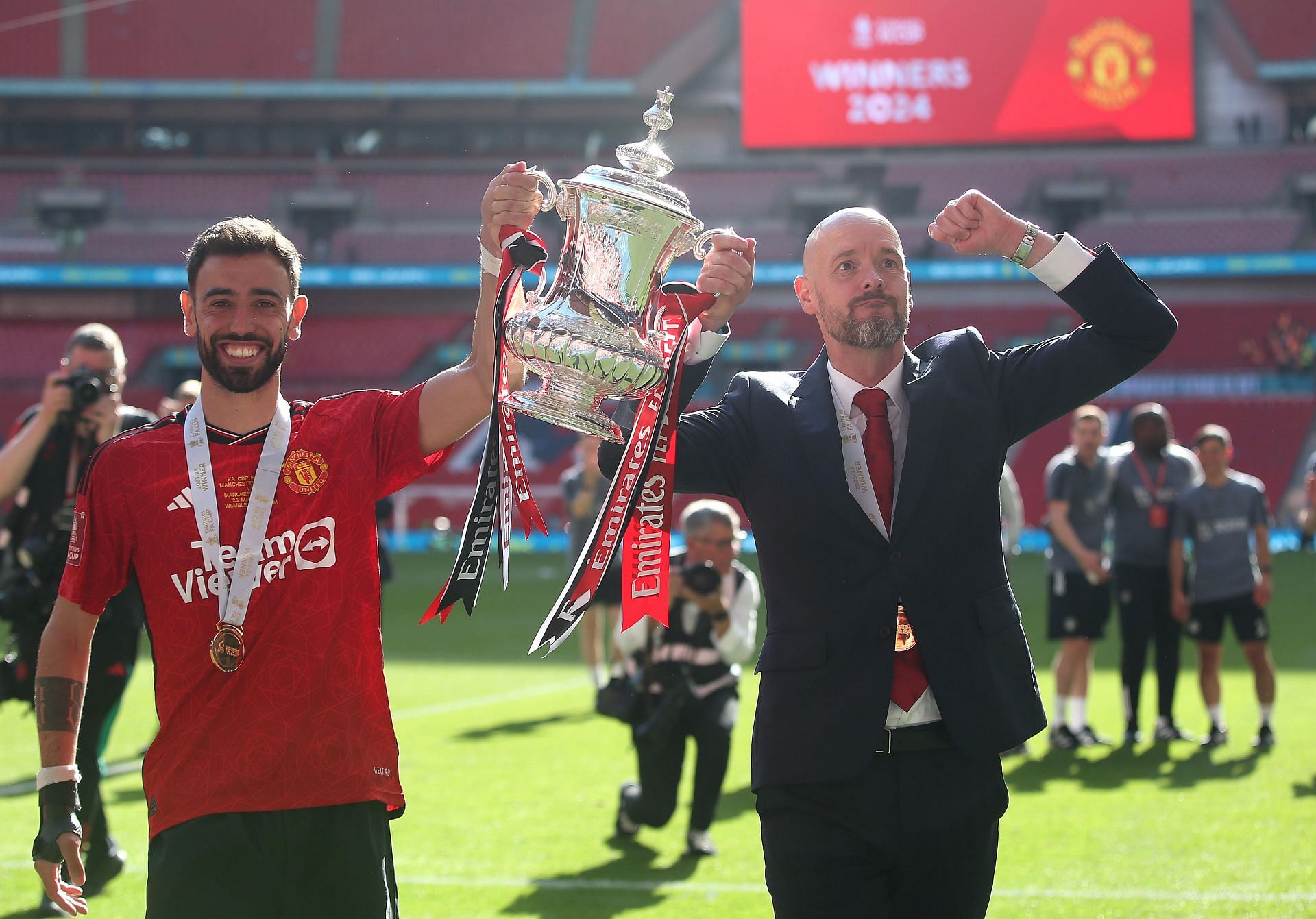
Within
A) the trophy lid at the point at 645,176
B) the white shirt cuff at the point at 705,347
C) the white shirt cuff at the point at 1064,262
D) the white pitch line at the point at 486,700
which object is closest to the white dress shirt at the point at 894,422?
the white shirt cuff at the point at 1064,262

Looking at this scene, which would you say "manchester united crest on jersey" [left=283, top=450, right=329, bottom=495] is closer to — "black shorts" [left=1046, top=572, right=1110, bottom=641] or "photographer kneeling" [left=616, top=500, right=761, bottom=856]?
"photographer kneeling" [left=616, top=500, right=761, bottom=856]

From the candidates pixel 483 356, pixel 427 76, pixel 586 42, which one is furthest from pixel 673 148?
pixel 483 356

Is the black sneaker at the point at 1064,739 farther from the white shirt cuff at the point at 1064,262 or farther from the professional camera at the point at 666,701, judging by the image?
the white shirt cuff at the point at 1064,262

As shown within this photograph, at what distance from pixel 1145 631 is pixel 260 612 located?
22.8 ft

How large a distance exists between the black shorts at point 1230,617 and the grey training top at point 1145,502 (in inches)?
13.9

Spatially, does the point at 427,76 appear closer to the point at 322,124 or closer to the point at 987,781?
the point at 322,124

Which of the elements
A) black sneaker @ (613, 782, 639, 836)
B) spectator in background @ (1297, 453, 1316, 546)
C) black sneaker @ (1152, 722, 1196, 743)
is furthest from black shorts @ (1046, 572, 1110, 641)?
black sneaker @ (613, 782, 639, 836)

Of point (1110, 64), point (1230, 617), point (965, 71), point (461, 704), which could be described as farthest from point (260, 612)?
point (1110, 64)

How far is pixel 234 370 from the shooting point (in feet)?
8.27

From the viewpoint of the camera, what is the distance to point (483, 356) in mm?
2631

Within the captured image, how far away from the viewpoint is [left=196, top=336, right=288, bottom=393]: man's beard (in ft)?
8.25

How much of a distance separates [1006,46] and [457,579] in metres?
29.2

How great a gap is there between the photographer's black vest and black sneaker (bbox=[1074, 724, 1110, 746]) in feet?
10.1

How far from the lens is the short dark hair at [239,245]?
8.41ft
